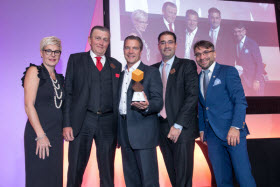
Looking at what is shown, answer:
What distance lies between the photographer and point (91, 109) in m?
2.32

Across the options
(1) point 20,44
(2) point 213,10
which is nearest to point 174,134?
(1) point 20,44

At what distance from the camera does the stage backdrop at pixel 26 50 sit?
11.7ft

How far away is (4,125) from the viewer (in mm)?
3658

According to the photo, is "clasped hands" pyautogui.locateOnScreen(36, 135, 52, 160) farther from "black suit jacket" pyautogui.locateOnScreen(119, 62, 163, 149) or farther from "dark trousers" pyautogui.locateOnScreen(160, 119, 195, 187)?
"dark trousers" pyautogui.locateOnScreen(160, 119, 195, 187)

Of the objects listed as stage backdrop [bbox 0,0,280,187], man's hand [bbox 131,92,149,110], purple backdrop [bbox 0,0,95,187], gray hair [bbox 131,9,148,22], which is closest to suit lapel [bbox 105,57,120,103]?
man's hand [bbox 131,92,149,110]

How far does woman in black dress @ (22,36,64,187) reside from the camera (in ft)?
6.78

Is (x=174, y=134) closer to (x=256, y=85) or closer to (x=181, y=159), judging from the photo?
(x=181, y=159)

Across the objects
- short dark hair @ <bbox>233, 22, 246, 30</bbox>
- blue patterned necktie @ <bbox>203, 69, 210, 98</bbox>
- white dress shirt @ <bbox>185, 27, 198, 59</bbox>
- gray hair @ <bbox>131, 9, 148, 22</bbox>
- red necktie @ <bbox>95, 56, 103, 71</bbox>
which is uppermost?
gray hair @ <bbox>131, 9, 148, 22</bbox>

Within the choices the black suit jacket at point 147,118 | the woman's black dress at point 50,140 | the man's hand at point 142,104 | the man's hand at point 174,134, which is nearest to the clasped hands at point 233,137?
the man's hand at point 174,134

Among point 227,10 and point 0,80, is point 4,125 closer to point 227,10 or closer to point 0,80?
point 0,80

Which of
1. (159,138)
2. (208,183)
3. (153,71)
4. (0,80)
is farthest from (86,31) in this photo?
(208,183)

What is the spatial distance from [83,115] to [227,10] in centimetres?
368

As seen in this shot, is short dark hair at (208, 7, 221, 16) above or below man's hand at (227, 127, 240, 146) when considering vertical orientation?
above

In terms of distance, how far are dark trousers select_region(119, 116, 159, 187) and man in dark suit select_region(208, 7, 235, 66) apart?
2.76 meters
